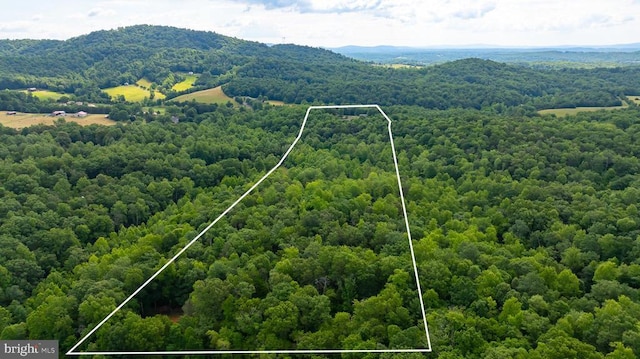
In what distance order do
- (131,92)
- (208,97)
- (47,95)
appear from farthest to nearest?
(131,92) → (208,97) → (47,95)

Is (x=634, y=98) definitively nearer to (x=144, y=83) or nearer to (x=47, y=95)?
(x=144, y=83)

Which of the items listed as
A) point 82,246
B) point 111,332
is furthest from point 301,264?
point 82,246

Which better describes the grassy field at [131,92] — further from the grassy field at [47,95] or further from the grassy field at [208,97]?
the grassy field at [47,95]

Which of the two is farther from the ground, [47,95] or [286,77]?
[286,77]

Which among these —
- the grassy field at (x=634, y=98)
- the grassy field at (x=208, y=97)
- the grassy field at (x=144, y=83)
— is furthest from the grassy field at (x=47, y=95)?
the grassy field at (x=634, y=98)

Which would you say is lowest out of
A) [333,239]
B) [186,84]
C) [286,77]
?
[333,239]

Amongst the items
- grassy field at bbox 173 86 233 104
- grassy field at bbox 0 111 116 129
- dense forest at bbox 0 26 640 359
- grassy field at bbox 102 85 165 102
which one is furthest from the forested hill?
dense forest at bbox 0 26 640 359

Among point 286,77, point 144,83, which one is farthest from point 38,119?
point 286,77
